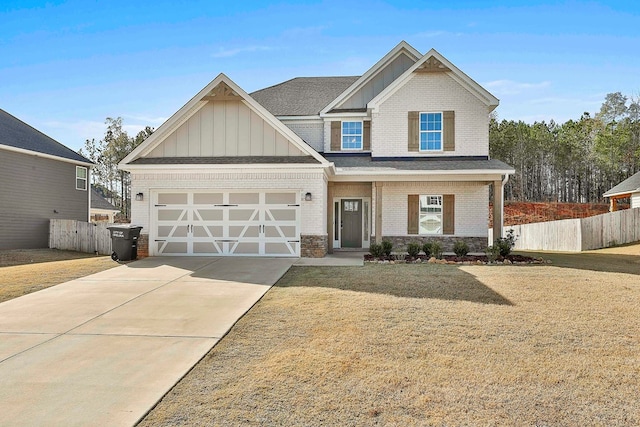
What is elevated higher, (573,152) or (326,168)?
(573,152)

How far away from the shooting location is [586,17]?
14352mm

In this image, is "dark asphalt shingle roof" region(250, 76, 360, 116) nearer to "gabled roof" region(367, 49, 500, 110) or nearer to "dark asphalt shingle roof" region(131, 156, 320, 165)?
"gabled roof" region(367, 49, 500, 110)

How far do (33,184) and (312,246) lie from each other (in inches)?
570

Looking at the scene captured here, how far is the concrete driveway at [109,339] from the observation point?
12.3ft

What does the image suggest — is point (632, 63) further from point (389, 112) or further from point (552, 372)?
point (552, 372)

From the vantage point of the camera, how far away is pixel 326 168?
14.0 metres

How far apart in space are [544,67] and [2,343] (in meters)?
24.9

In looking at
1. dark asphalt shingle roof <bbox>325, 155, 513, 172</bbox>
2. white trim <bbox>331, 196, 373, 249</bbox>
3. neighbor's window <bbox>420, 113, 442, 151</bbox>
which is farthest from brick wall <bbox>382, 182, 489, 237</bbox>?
neighbor's window <bbox>420, 113, 442, 151</bbox>

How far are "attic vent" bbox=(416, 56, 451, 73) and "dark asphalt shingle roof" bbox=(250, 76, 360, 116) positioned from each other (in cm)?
447

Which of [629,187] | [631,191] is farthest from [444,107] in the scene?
[629,187]

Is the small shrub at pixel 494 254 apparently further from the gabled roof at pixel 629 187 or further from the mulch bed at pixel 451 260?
the gabled roof at pixel 629 187

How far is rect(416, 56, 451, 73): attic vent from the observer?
16.3 m

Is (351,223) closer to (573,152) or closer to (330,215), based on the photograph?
(330,215)

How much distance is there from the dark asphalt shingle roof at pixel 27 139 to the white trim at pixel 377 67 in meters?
13.6
